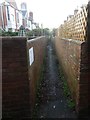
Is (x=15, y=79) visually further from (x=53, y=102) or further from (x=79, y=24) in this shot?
(x=79, y=24)

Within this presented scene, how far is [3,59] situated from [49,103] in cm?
217

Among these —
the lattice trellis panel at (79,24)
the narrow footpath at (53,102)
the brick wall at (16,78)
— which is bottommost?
the narrow footpath at (53,102)

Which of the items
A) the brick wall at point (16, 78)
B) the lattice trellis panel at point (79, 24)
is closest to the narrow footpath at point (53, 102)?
the brick wall at point (16, 78)

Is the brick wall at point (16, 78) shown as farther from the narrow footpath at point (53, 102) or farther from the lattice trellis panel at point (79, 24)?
the lattice trellis panel at point (79, 24)

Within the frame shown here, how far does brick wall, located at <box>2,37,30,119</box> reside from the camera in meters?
3.91

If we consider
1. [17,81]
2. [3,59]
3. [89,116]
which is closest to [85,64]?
[89,116]

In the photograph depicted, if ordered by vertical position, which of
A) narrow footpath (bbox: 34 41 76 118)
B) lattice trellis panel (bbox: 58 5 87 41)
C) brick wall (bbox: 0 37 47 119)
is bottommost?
narrow footpath (bbox: 34 41 76 118)

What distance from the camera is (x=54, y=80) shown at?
7.97m

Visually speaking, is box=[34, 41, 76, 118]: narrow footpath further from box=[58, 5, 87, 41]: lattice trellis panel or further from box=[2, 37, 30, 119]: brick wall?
box=[58, 5, 87, 41]: lattice trellis panel

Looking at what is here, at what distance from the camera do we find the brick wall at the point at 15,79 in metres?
3.91

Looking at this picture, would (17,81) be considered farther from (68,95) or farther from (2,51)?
(68,95)

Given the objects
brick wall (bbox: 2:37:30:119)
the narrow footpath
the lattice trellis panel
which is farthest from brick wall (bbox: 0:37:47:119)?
the lattice trellis panel

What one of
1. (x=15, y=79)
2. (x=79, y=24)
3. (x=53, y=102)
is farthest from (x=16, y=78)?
(x=79, y=24)

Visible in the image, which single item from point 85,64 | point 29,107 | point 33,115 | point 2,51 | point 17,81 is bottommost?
point 33,115
